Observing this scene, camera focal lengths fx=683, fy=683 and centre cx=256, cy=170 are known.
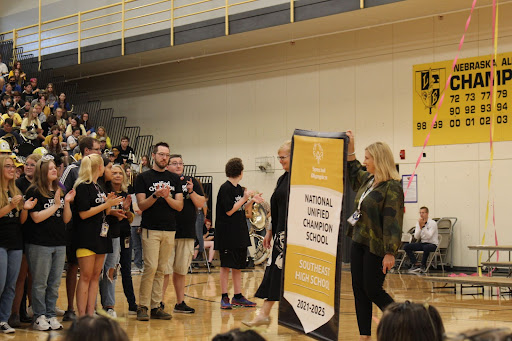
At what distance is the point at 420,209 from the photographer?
14102mm

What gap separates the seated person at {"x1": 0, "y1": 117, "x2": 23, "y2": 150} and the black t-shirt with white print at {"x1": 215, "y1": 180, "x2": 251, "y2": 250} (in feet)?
26.4

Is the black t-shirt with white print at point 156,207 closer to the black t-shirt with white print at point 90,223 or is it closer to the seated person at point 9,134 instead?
the black t-shirt with white print at point 90,223

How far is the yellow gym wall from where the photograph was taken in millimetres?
14242

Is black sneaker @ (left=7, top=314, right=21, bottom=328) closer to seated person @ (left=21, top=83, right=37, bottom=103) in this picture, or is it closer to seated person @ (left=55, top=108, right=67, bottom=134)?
seated person @ (left=55, top=108, right=67, bottom=134)

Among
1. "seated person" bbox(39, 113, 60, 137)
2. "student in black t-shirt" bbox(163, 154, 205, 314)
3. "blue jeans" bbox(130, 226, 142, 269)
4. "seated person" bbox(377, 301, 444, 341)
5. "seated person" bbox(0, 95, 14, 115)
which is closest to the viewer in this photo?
"seated person" bbox(377, 301, 444, 341)

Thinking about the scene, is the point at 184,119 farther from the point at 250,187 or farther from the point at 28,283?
the point at 28,283

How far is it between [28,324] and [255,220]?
746 centimetres

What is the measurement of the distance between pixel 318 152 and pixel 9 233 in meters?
3.18

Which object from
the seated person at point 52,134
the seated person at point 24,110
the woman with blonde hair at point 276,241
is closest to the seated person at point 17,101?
the seated person at point 24,110

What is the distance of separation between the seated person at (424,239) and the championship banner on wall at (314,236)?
891 cm

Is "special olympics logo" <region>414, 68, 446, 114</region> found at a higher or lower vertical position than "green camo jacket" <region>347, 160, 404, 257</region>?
higher

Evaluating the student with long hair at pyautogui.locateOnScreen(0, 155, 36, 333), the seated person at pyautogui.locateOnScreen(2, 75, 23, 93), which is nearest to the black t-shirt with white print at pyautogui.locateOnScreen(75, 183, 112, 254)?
the student with long hair at pyautogui.locateOnScreen(0, 155, 36, 333)

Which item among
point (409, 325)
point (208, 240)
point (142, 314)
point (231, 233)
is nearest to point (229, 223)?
point (231, 233)

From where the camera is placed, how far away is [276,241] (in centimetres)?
667
